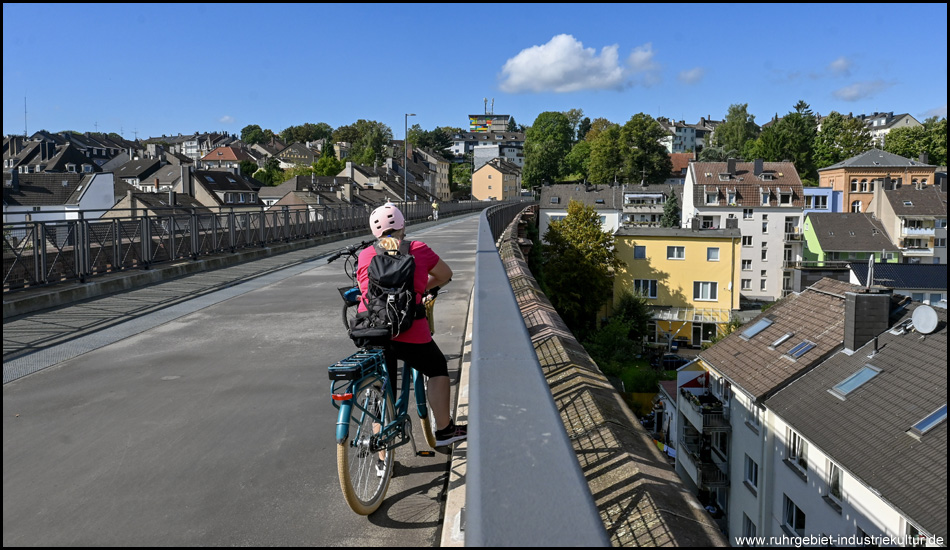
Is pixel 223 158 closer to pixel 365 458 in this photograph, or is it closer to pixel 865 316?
pixel 865 316

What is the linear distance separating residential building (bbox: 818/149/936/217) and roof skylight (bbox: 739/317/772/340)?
70.8 metres

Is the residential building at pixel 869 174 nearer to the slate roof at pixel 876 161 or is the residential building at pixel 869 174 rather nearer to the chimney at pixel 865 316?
the slate roof at pixel 876 161

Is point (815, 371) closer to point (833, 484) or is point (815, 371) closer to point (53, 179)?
point (833, 484)

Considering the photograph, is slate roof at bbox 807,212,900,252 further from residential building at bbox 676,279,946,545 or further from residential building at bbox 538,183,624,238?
residential building at bbox 676,279,946,545

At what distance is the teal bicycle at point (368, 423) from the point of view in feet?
12.1

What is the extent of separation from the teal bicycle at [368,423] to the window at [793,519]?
16.7 m

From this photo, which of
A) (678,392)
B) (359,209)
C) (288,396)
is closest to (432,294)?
(288,396)

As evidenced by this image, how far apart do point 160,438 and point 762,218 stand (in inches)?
3010

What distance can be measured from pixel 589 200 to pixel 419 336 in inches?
3338

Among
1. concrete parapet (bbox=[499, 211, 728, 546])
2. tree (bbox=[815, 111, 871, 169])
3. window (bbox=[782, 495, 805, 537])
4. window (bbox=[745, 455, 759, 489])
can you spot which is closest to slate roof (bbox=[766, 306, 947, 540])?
window (bbox=[782, 495, 805, 537])

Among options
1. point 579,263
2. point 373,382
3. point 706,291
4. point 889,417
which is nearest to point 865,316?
point 889,417

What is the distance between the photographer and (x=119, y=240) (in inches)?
580

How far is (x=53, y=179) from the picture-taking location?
66.0 meters

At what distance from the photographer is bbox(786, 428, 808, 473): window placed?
1787 cm
